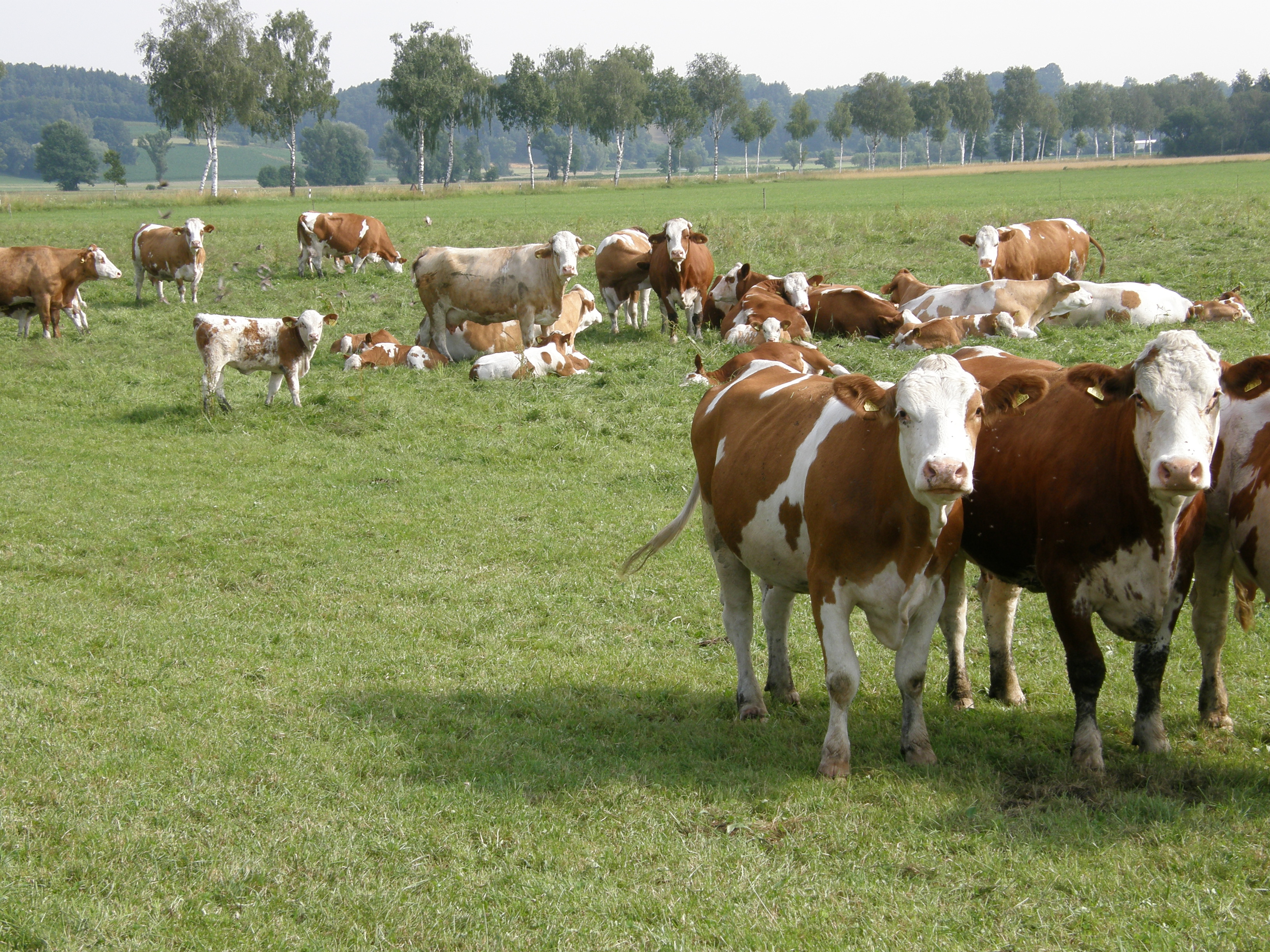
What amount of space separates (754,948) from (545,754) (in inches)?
82.0

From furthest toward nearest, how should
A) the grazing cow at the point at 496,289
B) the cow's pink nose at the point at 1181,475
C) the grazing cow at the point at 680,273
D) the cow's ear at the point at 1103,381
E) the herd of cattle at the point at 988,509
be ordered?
the grazing cow at the point at 680,273 → the grazing cow at the point at 496,289 → the cow's ear at the point at 1103,381 → the herd of cattle at the point at 988,509 → the cow's pink nose at the point at 1181,475

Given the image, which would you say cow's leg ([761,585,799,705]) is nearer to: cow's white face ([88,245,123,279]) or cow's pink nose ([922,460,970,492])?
cow's pink nose ([922,460,970,492])

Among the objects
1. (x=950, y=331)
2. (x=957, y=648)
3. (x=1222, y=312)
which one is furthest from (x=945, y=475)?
(x=1222, y=312)

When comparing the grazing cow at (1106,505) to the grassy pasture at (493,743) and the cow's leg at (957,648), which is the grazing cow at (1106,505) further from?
the grassy pasture at (493,743)

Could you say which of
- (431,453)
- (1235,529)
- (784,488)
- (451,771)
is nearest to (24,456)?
(431,453)

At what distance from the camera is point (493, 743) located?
6.04 m

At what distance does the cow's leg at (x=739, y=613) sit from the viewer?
646 centimetres

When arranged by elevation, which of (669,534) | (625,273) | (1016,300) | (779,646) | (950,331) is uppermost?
(625,273)

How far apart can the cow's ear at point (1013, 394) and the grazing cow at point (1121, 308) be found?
12827 mm

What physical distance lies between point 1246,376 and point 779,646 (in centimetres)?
303

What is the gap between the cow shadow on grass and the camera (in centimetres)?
518

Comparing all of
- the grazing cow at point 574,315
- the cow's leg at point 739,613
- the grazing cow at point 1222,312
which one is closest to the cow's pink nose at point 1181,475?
the cow's leg at point 739,613

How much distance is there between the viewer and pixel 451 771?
18.5 ft

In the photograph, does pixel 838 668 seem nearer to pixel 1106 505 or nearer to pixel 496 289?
pixel 1106 505
